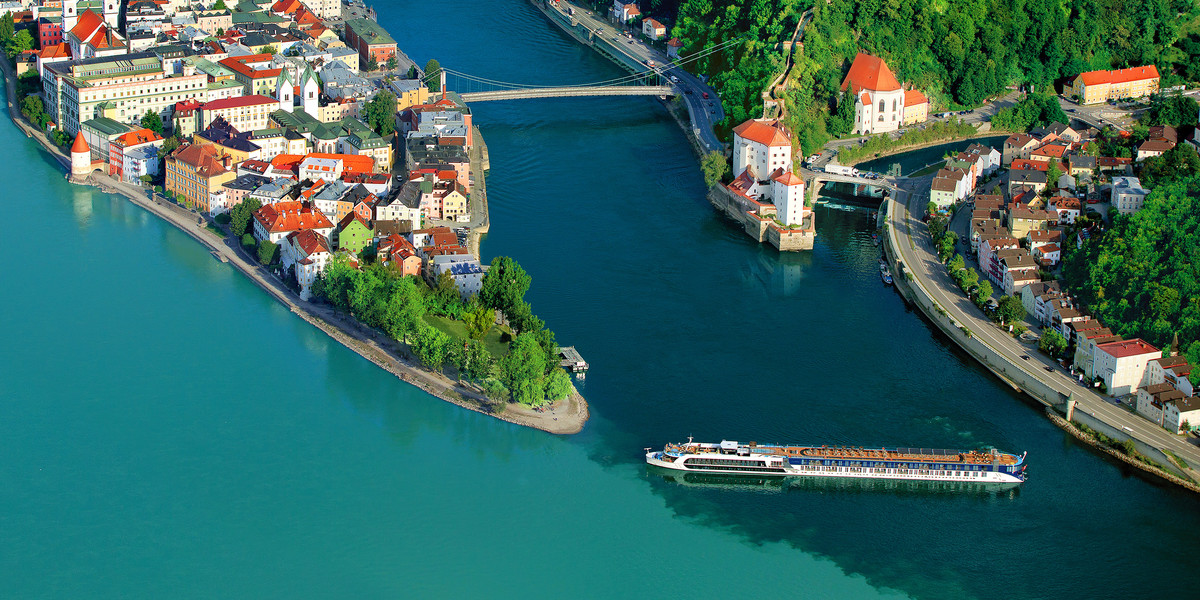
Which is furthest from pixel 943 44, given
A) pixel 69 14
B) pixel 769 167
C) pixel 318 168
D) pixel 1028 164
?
pixel 69 14

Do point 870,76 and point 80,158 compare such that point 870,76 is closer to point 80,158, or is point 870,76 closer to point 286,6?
point 286,6

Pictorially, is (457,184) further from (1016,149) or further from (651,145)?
(1016,149)

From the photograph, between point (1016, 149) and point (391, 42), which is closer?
point (1016, 149)

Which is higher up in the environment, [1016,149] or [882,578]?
[1016,149]

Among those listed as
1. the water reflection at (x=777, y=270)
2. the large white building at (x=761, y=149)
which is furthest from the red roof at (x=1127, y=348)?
the large white building at (x=761, y=149)

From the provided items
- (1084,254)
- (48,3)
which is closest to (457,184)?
(1084,254)
